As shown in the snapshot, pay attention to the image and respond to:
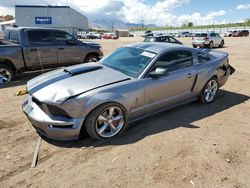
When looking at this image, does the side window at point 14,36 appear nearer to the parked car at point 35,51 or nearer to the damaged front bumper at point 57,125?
the parked car at point 35,51

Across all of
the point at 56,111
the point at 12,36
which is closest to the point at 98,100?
the point at 56,111

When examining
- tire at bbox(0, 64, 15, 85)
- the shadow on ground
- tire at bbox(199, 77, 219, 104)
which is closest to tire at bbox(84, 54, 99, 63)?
tire at bbox(0, 64, 15, 85)

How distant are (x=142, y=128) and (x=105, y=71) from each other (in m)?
1.26

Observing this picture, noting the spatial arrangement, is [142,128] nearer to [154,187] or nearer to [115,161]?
[115,161]

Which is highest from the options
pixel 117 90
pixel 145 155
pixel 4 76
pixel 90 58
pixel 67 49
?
pixel 67 49

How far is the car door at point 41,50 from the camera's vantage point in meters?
8.07

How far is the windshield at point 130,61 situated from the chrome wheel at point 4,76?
414 centimetres

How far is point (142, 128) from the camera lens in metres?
4.52

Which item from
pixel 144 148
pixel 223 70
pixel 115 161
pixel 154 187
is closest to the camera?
pixel 154 187

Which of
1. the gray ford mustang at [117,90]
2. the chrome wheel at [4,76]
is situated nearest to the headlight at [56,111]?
the gray ford mustang at [117,90]

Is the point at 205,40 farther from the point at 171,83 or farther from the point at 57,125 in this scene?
the point at 57,125

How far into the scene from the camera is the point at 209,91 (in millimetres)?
5855

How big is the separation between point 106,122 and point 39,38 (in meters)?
5.48

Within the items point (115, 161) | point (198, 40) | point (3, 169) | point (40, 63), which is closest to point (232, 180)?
point (115, 161)
